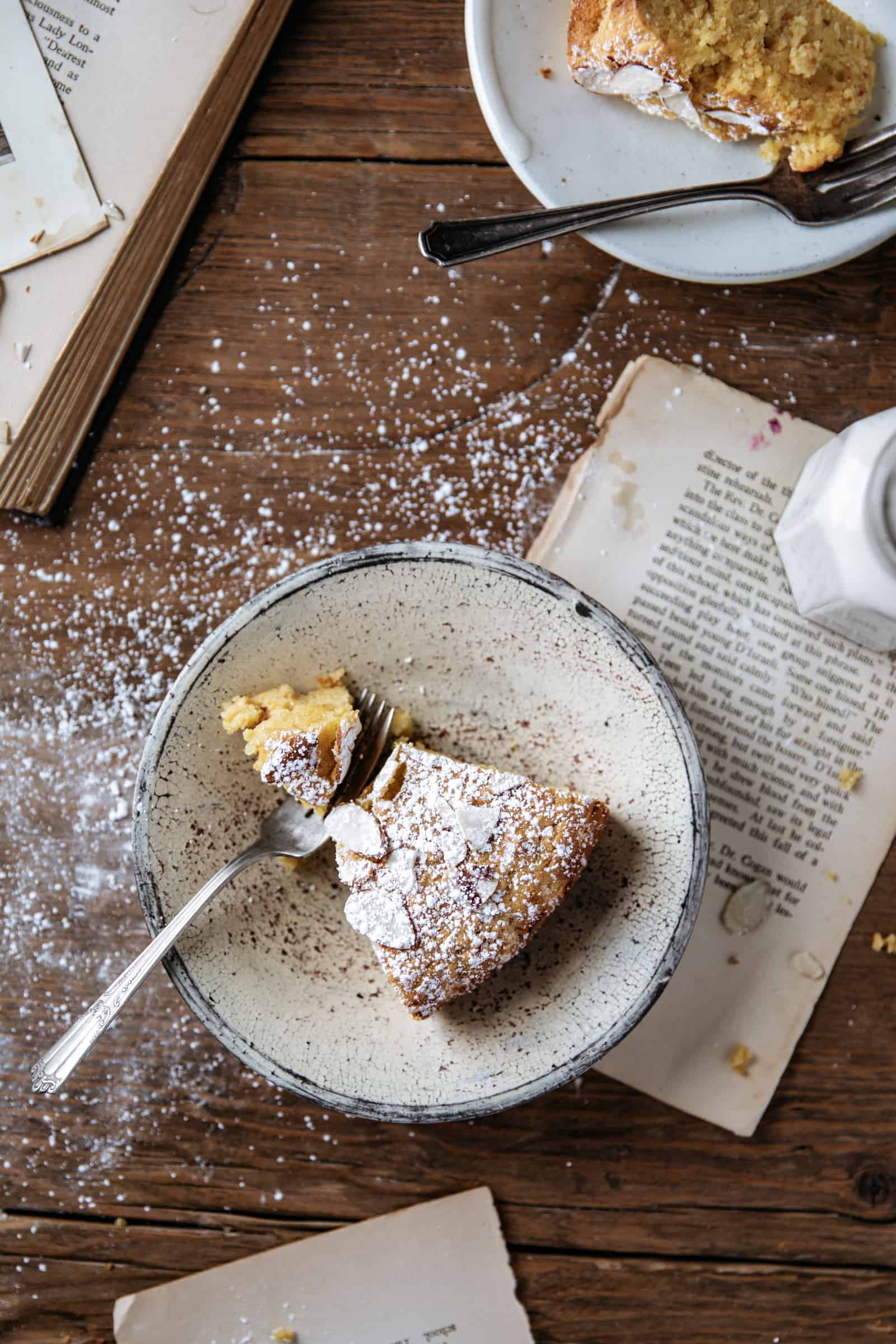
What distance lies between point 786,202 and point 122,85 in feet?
2.38

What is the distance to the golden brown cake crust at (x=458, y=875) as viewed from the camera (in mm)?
879

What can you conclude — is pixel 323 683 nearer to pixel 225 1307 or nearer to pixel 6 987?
pixel 6 987

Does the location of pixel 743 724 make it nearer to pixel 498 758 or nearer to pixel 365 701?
pixel 498 758

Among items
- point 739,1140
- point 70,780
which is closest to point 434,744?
point 70,780

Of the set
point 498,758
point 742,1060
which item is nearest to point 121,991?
point 498,758

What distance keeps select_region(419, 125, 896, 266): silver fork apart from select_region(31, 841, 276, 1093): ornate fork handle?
643 mm

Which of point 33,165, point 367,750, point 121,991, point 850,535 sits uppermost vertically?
point 33,165

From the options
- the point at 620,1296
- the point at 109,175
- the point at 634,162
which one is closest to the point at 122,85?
the point at 109,175

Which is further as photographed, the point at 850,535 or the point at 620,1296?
the point at 620,1296

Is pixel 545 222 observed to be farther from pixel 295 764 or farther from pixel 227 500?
pixel 295 764

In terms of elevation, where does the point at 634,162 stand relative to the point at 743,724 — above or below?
above

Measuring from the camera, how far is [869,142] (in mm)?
980

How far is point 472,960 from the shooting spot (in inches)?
34.7

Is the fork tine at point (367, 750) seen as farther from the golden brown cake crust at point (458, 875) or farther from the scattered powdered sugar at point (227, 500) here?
the scattered powdered sugar at point (227, 500)
